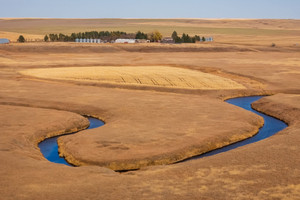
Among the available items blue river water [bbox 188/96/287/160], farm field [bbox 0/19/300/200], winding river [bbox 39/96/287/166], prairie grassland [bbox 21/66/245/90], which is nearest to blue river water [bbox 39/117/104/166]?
winding river [bbox 39/96/287/166]

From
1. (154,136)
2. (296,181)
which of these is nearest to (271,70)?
(154,136)

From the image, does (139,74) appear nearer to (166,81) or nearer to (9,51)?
(166,81)

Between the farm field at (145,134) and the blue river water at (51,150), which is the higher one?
the farm field at (145,134)

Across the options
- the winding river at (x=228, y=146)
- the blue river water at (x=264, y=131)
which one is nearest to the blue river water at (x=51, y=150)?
the winding river at (x=228, y=146)

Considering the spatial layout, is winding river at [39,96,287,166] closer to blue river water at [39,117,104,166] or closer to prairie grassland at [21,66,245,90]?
blue river water at [39,117,104,166]

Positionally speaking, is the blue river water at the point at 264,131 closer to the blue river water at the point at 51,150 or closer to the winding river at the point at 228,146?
the winding river at the point at 228,146

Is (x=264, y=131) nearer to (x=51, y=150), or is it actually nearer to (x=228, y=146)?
(x=228, y=146)

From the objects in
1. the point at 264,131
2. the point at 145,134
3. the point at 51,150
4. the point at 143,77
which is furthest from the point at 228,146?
the point at 143,77
